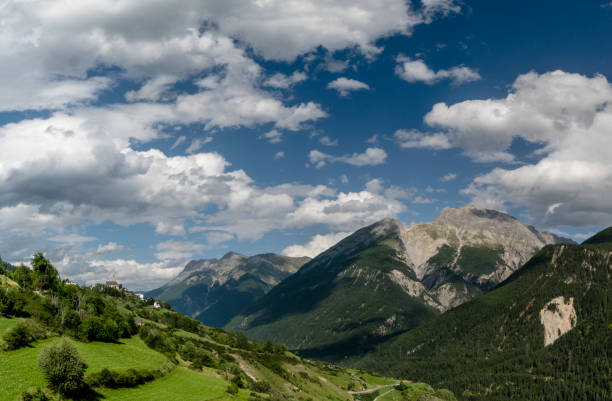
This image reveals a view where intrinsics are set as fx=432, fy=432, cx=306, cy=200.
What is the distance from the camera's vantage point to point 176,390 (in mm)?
90562

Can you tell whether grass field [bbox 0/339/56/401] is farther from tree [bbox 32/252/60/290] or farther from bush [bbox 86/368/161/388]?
tree [bbox 32/252/60/290]

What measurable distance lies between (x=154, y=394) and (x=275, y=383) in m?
109

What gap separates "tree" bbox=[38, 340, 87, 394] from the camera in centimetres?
6500

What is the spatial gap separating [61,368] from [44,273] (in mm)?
101750

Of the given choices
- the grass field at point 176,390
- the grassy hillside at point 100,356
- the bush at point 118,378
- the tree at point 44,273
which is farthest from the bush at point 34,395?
the tree at point 44,273

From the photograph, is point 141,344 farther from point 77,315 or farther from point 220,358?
point 220,358

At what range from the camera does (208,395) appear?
9281 centimetres

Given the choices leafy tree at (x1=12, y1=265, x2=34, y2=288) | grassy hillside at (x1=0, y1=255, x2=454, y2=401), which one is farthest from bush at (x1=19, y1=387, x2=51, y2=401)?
leafy tree at (x1=12, y1=265, x2=34, y2=288)

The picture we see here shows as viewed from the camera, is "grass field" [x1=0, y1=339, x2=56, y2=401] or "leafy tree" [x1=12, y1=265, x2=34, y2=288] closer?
"grass field" [x1=0, y1=339, x2=56, y2=401]

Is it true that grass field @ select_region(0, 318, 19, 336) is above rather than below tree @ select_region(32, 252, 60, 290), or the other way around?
below

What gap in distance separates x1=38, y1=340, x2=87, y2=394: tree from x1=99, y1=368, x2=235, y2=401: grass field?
31.1 feet

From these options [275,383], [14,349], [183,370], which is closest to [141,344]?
[183,370]

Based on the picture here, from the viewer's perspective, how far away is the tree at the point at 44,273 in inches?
5715

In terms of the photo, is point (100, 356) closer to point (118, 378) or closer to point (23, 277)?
point (118, 378)
